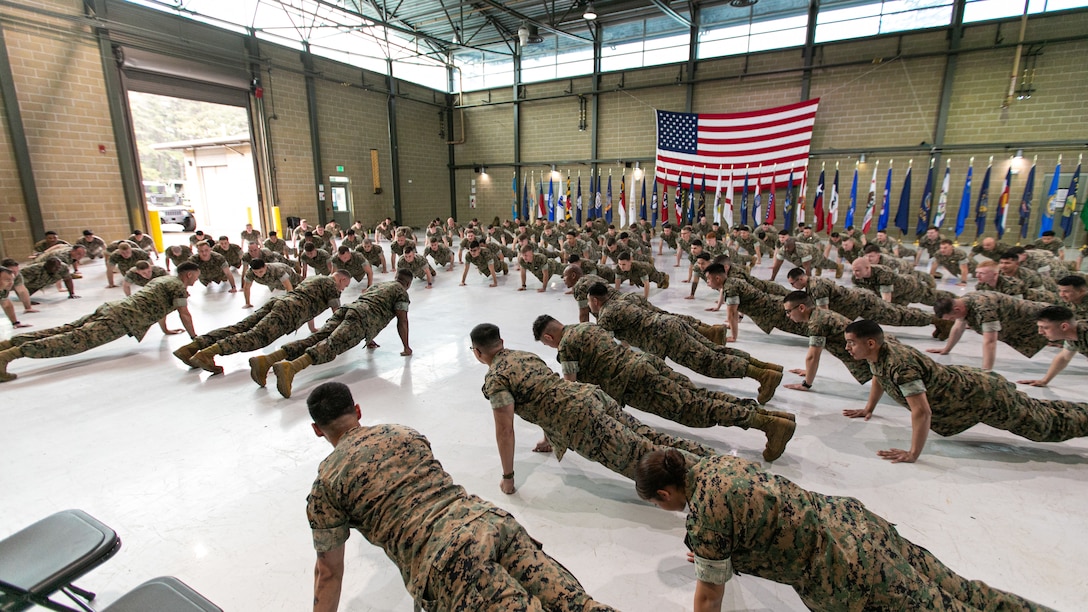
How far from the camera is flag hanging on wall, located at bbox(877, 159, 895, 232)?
13329 mm

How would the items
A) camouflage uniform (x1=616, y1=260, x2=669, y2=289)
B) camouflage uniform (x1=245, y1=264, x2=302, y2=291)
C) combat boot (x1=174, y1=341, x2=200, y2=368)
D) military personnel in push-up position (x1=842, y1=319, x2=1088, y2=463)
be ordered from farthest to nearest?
camouflage uniform (x1=616, y1=260, x2=669, y2=289), camouflage uniform (x1=245, y1=264, x2=302, y2=291), combat boot (x1=174, y1=341, x2=200, y2=368), military personnel in push-up position (x1=842, y1=319, x2=1088, y2=463)

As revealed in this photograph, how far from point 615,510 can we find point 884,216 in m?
14.6

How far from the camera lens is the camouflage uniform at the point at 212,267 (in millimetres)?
8594

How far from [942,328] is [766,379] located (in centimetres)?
349

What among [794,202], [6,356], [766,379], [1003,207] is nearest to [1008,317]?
[766,379]

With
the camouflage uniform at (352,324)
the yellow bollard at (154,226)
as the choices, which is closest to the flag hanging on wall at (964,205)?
the camouflage uniform at (352,324)

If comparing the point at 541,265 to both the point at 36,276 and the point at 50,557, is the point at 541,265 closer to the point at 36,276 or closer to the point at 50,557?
the point at 50,557

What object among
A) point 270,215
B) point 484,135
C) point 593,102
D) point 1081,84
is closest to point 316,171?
point 270,215

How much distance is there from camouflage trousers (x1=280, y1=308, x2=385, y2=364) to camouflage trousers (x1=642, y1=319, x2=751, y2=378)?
2928 millimetres

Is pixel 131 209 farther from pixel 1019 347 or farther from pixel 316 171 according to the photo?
pixel 1019 347

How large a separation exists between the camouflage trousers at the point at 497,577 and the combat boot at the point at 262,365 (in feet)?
12.1

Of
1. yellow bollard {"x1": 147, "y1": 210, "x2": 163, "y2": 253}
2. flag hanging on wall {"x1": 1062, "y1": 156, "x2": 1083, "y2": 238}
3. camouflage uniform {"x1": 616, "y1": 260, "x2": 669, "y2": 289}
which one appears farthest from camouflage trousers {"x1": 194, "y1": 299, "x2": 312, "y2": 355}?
flag hanging on wall {"x1": 1062, "y1": 156, "x2": 1083, "y2": 238}

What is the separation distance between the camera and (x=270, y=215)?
1558 centimetres

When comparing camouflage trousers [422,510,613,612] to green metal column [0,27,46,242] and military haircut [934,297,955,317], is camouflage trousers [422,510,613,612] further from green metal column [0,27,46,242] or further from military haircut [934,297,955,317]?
green metal column [0,27,46,242]
